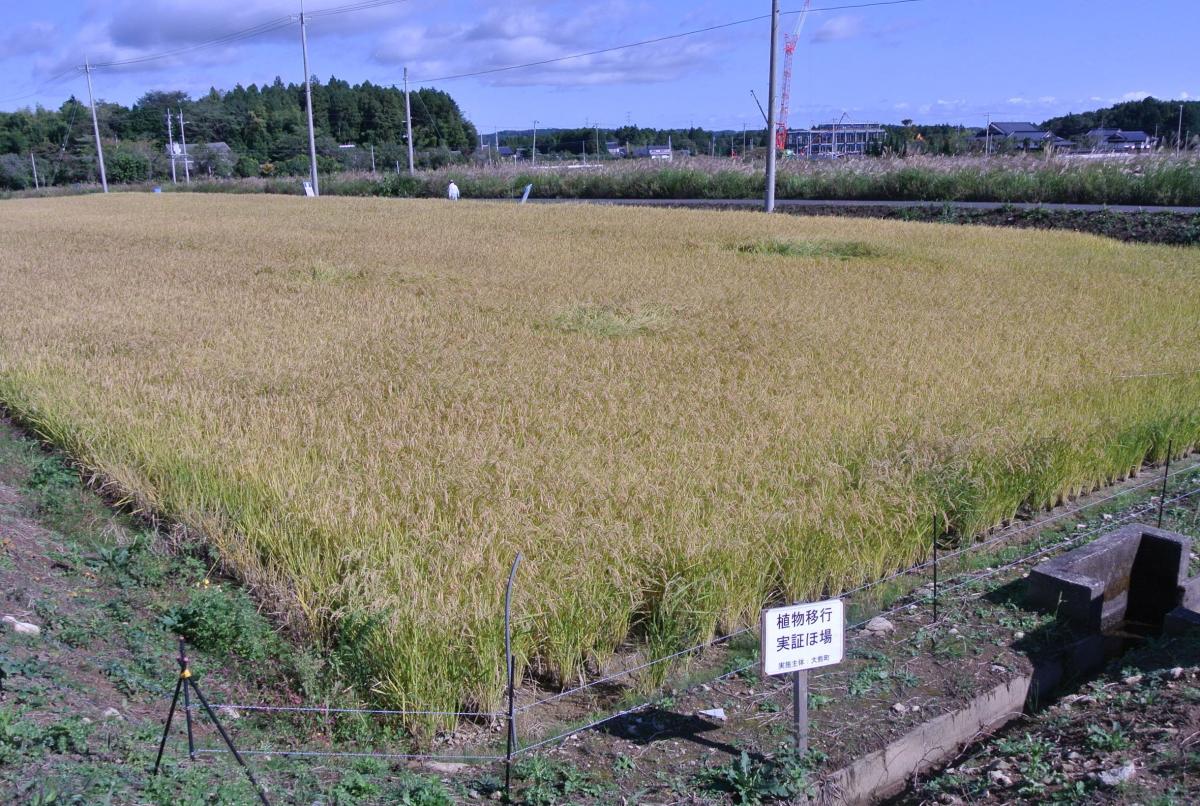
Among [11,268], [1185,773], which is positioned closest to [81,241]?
[11,268]

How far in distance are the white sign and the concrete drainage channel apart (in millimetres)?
403

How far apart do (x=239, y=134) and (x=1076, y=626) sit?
7787cm

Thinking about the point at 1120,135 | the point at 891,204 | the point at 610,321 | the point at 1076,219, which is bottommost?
the point at 610,321

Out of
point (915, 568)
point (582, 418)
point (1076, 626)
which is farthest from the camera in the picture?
point (582, 418)

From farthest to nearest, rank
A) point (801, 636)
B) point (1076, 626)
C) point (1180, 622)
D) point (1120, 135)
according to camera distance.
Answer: point (1120, 135)
point (1076, 626)
point (1180, 622)
point (801, 636)

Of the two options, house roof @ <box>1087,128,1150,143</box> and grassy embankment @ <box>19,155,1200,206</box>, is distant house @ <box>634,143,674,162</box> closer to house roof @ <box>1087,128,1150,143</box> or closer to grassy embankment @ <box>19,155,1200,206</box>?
grassy embankment @ <box>19,155,1200,206</box>

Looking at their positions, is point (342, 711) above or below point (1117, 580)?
above

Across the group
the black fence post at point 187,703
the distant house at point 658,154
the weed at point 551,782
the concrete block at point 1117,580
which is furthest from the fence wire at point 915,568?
the distant house at point 658,154

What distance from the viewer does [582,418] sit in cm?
640

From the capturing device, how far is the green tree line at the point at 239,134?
5709cm

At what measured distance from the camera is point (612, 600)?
3.96 meters

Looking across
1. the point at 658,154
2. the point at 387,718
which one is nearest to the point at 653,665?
the point at 387,718

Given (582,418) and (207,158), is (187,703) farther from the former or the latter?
(207,158)

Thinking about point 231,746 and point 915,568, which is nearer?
point 231,746
